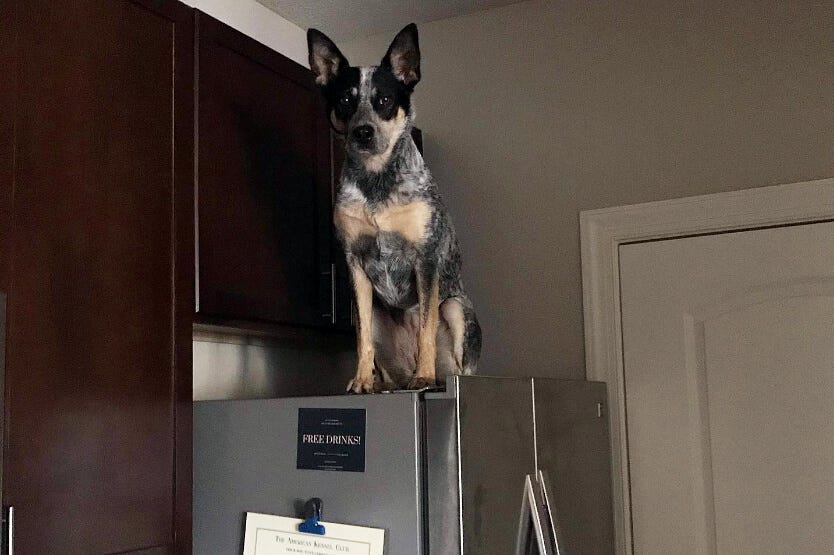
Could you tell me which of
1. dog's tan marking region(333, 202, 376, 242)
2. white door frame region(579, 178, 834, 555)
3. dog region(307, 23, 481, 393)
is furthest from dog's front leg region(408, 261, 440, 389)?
white door frame region(579, 178, 834, 555)

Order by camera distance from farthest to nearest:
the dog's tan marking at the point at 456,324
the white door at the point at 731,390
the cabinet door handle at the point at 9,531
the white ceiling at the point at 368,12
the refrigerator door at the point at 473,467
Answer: the white ceiling at the point at 368,12 → the white door at the point at 731,390 → the dog's tan marking at the point at 456,324 → the refrigerator door at the point at 473,467 → the cabinet door handle at the point at 9,531

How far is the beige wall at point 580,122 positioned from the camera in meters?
1.95

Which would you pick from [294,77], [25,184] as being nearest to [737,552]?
[294,77]

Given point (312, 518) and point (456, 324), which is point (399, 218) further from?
point (312, 518)

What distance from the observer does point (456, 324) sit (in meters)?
1.69

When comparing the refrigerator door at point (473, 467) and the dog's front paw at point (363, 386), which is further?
the dog's front paw at point (363, 386)

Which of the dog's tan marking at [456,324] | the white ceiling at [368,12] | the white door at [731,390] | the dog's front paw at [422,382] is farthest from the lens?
the white ceiling at [368,12]

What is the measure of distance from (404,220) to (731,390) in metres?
A: 0.89

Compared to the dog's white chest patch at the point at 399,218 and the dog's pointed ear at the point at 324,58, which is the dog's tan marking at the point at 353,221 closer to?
the dog's white chest patch at the point at 399,218

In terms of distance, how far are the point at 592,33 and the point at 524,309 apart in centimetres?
70

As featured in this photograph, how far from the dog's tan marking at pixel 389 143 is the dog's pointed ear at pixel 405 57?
0.22ft

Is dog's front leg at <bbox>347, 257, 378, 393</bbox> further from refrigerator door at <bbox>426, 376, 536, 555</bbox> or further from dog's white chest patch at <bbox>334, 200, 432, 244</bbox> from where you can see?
refrigerator door at <bbox>426, 376, 536, 555</bbox>

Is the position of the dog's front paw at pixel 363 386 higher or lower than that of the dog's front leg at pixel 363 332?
lower

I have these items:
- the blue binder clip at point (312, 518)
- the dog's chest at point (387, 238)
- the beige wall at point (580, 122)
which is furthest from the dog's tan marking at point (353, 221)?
the beige wall at point (580, 122)
